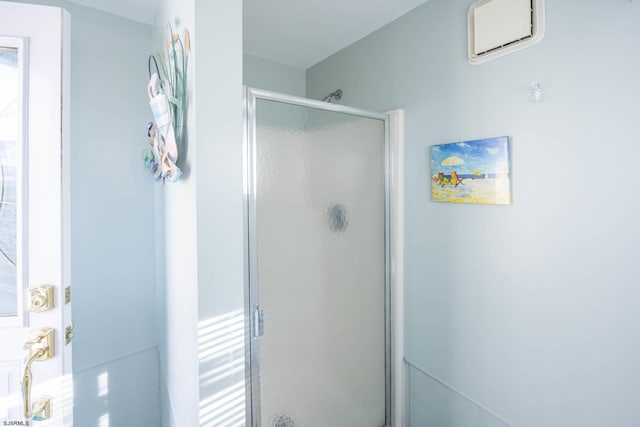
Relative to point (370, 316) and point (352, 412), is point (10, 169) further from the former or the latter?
point (352, 412)

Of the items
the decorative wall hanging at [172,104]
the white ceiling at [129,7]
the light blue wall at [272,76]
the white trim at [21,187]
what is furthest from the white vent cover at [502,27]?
the white trim at [21,187]

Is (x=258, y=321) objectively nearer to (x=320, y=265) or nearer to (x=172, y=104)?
(x=320, y=265)

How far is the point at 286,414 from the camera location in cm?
144

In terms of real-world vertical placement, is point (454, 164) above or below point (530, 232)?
above

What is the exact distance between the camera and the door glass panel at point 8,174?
1071 mm

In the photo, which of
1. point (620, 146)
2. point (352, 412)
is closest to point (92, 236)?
point (352, 412)

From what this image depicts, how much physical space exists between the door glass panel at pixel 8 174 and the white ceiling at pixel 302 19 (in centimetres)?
73

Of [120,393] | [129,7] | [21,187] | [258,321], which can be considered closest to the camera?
[21,187]

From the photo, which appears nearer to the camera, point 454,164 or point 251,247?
point 251,247

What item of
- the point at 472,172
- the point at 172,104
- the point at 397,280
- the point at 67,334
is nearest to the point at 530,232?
the point at 472,172

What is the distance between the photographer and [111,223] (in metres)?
1.67

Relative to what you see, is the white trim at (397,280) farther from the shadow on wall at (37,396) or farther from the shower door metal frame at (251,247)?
the shadow on wall at (37,396)

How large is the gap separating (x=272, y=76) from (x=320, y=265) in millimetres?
1515

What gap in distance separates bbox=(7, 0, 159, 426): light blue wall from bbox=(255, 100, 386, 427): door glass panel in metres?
0.89
